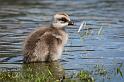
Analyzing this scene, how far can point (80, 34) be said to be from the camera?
13.1 metres

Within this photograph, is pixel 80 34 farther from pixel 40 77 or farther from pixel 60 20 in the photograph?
pixel 40 77

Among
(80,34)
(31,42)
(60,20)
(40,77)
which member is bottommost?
(80,34)

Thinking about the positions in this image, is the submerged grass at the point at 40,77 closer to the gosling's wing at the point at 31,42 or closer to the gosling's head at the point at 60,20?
the gosling's wing at the point at 31,42

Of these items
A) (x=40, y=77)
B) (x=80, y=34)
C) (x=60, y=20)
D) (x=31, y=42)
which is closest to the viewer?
(x=40, y=77)

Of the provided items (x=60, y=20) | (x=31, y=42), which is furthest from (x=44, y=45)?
(x=60, y=20)

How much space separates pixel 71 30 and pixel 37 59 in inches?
148

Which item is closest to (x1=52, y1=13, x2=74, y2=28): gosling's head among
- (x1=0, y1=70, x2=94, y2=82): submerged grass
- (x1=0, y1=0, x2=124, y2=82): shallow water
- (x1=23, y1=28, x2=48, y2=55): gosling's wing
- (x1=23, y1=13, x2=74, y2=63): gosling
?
(x1=23, y1=13, x2=74, y2=63): gosling

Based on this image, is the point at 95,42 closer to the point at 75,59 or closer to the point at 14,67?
the point at 75,59

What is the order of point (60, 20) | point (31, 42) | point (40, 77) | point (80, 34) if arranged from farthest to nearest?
point (80, 34), point (60, 20), point (31, 42), point (40, 77)

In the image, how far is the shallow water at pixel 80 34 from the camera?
980 centimetres

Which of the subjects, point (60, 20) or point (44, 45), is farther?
point (60, 20)

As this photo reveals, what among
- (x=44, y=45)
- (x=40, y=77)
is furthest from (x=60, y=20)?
(x=40, y=77)

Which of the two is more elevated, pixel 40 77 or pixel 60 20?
pixel 60 20

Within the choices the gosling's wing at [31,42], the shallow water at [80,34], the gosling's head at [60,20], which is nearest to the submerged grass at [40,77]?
the shallow water at [80,34]
